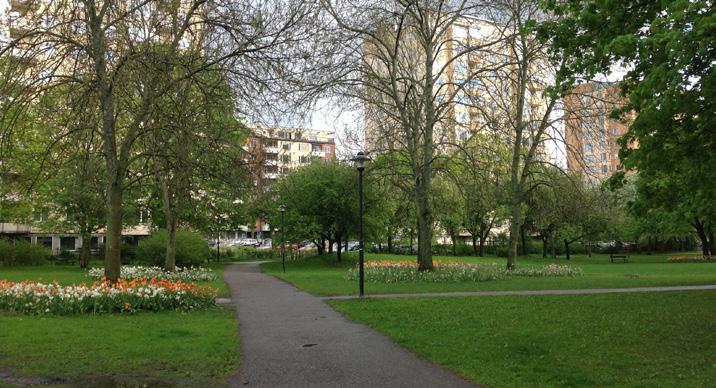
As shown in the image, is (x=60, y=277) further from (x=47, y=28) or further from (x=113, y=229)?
(x=47, y=28)

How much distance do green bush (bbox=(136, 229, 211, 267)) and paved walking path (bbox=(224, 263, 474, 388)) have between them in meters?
18.0

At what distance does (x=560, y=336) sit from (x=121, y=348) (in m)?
6.81

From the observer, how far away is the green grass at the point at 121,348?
704 centimetres

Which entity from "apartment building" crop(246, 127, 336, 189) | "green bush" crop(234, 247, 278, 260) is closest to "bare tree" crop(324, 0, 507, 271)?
"apartment building" crop(246, 127, 336, 189)

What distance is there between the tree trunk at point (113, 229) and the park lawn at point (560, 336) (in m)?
6.09

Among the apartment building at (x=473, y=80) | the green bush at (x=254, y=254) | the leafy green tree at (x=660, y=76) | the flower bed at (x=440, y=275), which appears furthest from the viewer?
the green bush at (x=254, y=254)

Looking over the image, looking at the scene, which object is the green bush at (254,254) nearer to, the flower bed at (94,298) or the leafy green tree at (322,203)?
the leafy green tree at (322,203)

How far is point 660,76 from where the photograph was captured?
21.7 feet

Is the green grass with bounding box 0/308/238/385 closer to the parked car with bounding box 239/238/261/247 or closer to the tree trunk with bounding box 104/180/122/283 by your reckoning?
the tree trunk with bounding box 104/180/122/283

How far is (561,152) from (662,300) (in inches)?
441

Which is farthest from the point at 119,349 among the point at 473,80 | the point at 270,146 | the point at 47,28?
the point at 473,80

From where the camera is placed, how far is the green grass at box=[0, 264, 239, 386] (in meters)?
6.91

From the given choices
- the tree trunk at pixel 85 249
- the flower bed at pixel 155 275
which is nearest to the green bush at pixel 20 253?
the tree trunk at pixel 85 249

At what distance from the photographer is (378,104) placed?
2388cm
